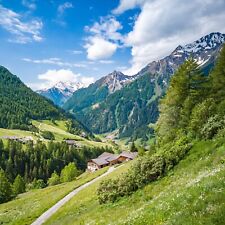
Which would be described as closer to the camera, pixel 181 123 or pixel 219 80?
pixel 181 123

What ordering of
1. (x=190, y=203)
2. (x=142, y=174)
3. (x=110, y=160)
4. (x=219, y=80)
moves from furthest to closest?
(x=110, y=160) → (x=219, y=80) → (x=142, y=174) → (x=190, y=203)

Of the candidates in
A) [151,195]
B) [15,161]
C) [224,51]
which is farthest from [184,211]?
[15,161]

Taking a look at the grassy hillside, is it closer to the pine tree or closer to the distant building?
the pine tree

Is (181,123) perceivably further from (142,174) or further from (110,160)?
(110,160)

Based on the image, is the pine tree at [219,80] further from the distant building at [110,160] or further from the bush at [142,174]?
the distant building at [110,160]

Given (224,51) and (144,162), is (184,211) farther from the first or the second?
(224,51)

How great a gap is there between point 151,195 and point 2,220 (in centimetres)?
3683

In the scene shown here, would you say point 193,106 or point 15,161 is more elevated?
point 193,106

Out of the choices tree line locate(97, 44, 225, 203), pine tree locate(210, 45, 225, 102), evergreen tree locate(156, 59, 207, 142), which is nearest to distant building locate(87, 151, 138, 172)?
tree line locate(97, 44, 225, 203)

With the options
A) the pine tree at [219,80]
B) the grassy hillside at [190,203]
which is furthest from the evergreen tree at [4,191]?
the grassy hillside at [190,203]

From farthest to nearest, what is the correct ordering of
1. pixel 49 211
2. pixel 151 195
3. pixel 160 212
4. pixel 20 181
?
pixel 20 181 → pixel 49 211 → pixel 151 195 → pixel 160 212

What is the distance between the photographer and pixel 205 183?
1880 centimetres

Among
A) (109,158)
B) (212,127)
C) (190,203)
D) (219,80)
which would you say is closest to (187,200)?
(190,203)

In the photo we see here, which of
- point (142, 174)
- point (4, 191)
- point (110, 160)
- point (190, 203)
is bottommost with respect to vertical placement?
point (110, 160)
